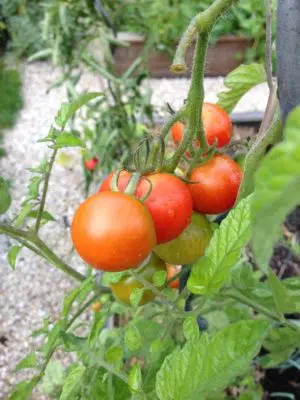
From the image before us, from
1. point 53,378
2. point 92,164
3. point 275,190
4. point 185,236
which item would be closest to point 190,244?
point 185,236

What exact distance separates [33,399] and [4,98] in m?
2.07

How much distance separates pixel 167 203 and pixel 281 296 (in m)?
0.14

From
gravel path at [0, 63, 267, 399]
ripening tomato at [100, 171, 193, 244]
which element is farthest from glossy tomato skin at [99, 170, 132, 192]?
gravel path at [0, 63, 267, 399]

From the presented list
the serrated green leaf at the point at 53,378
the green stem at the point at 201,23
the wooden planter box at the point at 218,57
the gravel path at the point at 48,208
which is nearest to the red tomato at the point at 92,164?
the gravel path at the point at 48,208

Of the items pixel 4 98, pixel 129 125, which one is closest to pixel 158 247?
pixel 129 125

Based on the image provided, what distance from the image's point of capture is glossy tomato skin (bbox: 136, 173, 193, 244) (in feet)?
1.89

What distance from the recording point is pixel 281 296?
0.55 m

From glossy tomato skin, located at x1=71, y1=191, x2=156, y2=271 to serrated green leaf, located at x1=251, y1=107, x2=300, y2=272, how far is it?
26 centimetres

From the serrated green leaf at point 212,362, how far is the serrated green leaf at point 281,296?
53 millimetres

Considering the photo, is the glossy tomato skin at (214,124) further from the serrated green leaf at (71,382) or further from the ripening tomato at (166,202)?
the serrated green leaf at (71,382)

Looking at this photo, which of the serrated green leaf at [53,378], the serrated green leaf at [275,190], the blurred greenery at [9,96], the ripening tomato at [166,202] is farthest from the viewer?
the blurred greenery at [9,96]

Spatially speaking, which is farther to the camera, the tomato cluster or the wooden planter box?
the wooden planter box

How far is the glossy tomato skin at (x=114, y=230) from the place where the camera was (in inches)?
21.2

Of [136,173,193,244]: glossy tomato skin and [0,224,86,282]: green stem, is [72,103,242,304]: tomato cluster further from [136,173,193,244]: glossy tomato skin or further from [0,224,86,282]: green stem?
[0,224,86,282]: green stem
